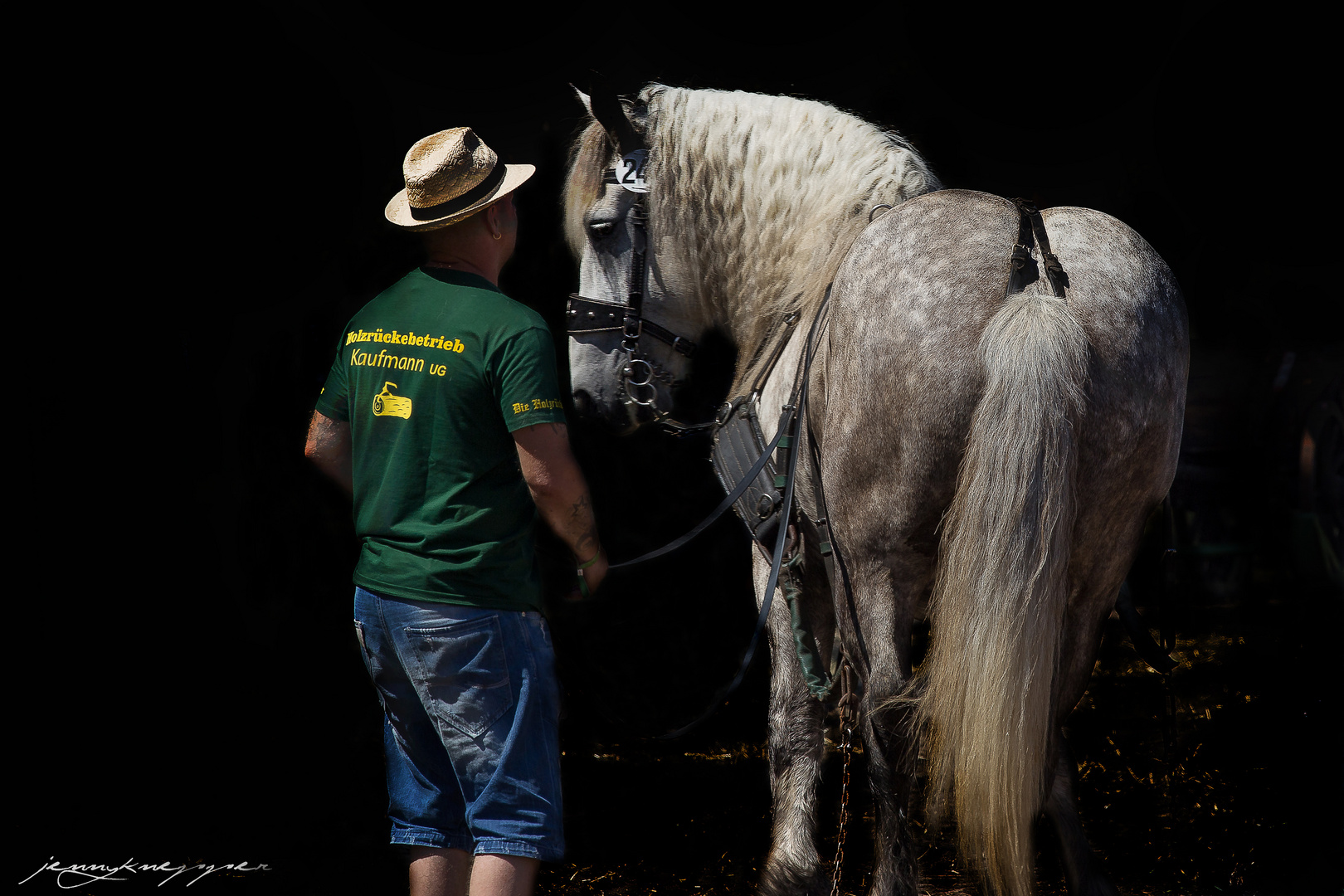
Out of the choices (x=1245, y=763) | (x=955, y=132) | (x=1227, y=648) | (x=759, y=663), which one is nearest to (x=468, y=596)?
(x=759, y=663)

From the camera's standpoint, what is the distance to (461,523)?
1543 mm

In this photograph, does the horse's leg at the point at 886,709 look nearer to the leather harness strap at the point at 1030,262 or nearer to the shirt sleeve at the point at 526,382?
the leather harness strap at the point at 1030,262

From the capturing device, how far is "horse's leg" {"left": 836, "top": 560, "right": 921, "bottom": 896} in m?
1.89

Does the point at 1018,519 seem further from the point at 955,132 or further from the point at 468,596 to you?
the point at 955,132

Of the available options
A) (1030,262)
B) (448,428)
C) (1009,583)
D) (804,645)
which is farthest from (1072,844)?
(448,428)

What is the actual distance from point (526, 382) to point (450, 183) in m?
0.40

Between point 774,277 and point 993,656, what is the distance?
1199mm

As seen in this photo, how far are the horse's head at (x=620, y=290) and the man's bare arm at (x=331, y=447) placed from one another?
94cm

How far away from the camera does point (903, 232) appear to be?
Result: 1.85 m

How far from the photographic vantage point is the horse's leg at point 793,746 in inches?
90.2

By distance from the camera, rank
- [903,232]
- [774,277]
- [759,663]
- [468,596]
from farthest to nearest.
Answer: [759,663] → [774,277] → [903,232] → [468,596]

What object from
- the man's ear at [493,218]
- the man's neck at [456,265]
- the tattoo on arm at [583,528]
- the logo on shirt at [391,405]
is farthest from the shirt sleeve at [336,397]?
the tattoo on arm at [583,528]
